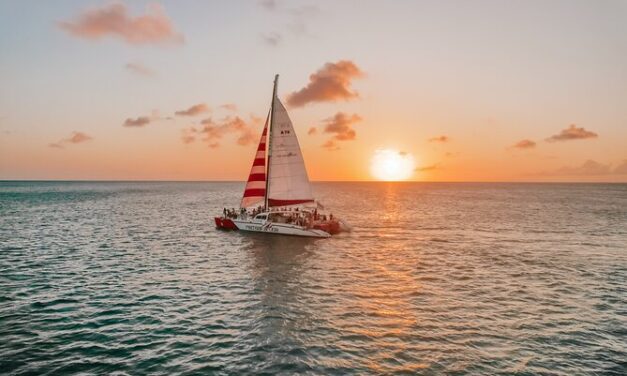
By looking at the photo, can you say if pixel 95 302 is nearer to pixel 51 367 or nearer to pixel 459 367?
pixel 51 367

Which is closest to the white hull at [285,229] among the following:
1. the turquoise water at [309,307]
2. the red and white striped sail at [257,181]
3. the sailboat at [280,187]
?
the sailboat at [280,187]

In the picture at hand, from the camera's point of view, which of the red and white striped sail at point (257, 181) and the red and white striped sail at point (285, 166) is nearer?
the red and white striped sail at point (285, 166)

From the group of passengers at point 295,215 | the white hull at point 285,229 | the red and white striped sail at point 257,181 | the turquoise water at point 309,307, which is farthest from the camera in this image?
the red and white striped sail at point 257,181

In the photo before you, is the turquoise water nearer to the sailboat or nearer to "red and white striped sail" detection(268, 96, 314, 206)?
the sailboat

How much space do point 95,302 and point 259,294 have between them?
10.0m

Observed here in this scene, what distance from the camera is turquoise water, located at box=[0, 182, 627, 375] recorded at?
57.3 ft

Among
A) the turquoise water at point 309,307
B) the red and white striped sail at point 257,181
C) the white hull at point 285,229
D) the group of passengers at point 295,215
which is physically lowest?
the turquoise water at point 309,307

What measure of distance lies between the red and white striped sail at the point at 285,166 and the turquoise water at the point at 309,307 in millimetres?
6173

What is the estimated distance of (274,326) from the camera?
21.5 meters

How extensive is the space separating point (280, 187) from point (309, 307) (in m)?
27.7

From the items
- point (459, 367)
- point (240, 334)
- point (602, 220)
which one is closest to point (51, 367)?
point (240, 334)

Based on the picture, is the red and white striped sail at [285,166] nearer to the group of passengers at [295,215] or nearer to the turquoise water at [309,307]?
the group of passengers at [295,215]

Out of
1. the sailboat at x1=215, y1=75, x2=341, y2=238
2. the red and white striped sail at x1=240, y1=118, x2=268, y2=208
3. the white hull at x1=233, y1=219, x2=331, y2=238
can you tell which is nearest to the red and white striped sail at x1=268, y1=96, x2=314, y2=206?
the sailboat at x1=215, y1=75, x2=341, y2=238

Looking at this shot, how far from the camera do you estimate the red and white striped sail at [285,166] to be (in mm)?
50000
